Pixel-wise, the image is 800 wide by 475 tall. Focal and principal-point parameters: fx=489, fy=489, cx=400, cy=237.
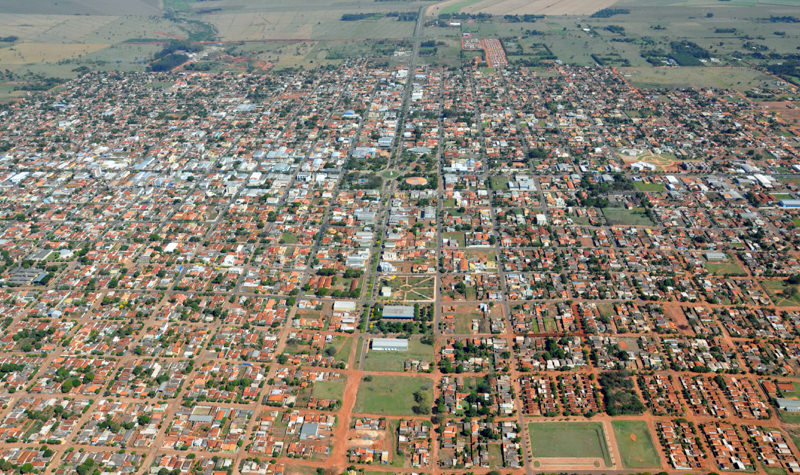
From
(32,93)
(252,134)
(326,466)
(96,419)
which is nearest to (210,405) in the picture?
(96,419)

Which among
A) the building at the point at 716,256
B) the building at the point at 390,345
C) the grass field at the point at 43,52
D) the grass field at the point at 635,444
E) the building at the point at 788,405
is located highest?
the grass field at the point at 43,52

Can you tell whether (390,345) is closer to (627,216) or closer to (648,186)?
(627,216)

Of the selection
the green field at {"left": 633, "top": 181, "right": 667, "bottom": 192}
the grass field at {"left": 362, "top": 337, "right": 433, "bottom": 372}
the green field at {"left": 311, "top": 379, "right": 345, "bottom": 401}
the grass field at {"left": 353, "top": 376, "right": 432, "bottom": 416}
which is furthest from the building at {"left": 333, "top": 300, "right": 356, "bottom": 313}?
the green field at {"left": 633, "top": 181, "right": 667, "bottom": 192}

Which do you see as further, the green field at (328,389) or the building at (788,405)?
the green field at (328,389)

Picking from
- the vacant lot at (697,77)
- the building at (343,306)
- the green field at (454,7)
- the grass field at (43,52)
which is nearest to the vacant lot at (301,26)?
the green field at (454,7)

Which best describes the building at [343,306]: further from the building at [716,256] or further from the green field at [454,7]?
the green field at [454,7]

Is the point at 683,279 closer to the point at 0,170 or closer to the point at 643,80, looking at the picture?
the point at 643,80

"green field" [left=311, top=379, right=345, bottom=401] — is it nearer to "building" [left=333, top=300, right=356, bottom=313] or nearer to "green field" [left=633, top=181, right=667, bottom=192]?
"building" [left=333, top=300, right=356, bottom=313]

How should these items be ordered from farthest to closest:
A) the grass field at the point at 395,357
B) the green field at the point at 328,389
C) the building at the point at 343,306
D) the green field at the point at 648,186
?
the green field at the point at 648,186 < the building at the point at 343,306 < the grass field at the point at 395,357 < the green field at the point at 328,389
